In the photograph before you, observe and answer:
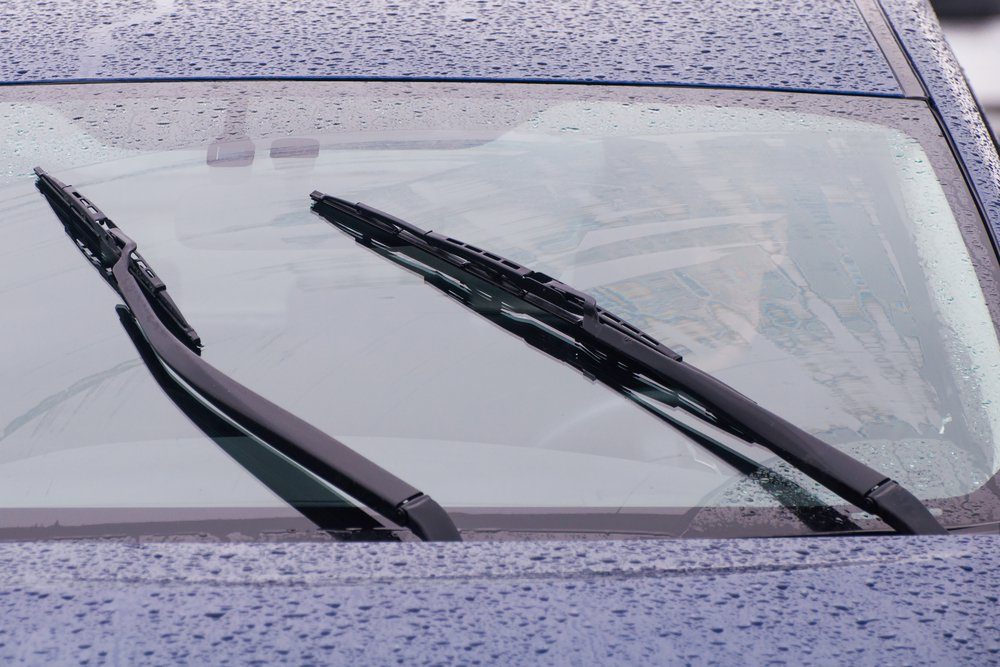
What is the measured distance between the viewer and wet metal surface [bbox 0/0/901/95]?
183cm

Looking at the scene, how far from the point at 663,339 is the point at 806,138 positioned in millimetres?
520

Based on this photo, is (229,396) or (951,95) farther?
(951,95)

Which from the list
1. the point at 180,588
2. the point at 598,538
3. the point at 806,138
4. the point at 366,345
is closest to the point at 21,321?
the point at 366,345

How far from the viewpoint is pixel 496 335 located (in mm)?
1452

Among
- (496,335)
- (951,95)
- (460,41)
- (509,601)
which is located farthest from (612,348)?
(951,95)

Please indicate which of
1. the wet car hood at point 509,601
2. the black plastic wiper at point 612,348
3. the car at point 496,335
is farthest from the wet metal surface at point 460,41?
the wet car hood at point 509,601

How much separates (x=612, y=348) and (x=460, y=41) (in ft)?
2.34

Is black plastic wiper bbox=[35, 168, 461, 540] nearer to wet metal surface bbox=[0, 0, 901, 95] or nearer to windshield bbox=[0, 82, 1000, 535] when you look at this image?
windshield bbox=[0, 82, 1000, 535]

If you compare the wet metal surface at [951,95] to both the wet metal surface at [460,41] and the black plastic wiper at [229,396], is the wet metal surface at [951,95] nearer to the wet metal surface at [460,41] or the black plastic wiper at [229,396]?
the wet metal surface at [460,41]

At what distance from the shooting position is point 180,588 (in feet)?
3.47

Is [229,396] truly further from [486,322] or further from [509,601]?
[509,601]

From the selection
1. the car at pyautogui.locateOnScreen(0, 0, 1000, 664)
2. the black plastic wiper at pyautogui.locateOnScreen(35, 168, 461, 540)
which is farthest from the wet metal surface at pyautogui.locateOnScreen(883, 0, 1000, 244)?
the black plastic wiper at pyautogui.locateOnScreen(35, 168, 461, 540)

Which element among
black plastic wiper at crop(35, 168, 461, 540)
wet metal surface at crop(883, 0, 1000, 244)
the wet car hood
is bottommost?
the wet car hood

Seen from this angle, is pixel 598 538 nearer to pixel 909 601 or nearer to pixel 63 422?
pixel 909 601
